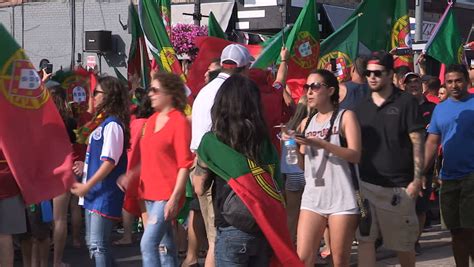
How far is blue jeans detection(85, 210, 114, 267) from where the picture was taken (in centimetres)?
757

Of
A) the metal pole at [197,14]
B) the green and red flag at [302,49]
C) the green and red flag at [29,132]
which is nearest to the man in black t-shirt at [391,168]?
the green and red flag at [29,132]

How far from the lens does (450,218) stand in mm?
8578

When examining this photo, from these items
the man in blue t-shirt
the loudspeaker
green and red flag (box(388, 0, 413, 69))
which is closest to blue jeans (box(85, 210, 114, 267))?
the man in blue t-shirt

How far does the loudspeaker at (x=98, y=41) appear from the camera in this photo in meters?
26.8

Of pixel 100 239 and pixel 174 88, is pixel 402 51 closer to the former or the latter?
pixel 174 88

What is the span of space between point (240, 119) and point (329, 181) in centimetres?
171

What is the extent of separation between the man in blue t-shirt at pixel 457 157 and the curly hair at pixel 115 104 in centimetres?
248

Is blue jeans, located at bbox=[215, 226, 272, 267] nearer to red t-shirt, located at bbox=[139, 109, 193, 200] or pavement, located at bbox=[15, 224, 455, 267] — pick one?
red t-shirt, located at bbox=[139, 109, 193, 200]

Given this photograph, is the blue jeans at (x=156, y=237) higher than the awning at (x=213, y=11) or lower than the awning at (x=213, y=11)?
lower

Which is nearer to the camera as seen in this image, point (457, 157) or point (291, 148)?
point (291, 148)

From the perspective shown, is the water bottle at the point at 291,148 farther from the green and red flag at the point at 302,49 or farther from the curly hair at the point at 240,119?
the green and red flag at the point at 302,49

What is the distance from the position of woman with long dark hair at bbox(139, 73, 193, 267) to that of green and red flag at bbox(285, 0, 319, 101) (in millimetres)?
3594

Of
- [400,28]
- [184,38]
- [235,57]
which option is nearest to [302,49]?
[400,28]

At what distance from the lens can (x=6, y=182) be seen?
23.0 ft
